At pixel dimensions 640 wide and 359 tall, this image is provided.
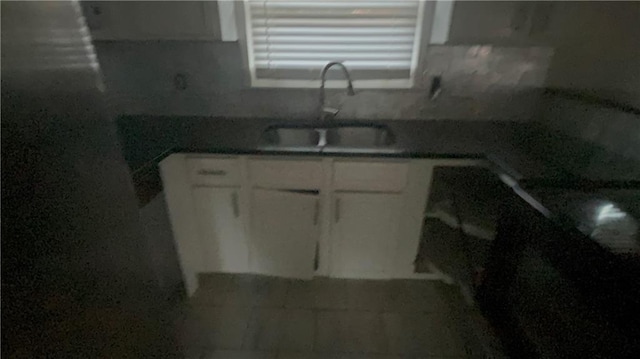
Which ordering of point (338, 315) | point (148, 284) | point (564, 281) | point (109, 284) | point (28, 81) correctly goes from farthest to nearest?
point (338, 315)
point (564, 281)
point (148, 284)
point (109, 284)
point (28, 81)

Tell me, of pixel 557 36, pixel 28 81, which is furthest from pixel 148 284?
pixel 557 36

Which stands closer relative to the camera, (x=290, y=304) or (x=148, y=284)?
(x=148, y=284)

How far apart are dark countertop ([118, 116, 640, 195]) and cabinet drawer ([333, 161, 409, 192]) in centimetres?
9

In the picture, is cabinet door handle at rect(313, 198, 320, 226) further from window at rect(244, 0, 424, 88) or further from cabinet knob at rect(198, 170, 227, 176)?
window at rect(244, 0, 424, 88)

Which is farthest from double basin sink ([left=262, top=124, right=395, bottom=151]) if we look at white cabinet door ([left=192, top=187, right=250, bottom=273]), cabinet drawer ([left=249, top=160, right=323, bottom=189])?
white cabinet door ([left=192, top=187, right=250, bottom=273])

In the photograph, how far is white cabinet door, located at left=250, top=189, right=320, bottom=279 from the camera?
6.39 ft

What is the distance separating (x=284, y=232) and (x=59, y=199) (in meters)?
1.44

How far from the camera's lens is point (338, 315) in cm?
205

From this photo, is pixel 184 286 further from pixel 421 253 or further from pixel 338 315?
pixel 421 253

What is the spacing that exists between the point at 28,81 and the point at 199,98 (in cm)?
165

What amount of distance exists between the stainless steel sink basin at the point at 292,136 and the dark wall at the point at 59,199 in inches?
49.1

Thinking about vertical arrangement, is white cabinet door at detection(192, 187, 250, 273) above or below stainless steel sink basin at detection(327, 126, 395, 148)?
below

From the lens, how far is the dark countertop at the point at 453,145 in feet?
4.96

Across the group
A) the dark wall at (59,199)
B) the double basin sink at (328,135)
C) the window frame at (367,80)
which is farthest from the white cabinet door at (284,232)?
the dark wall at (59,199)
